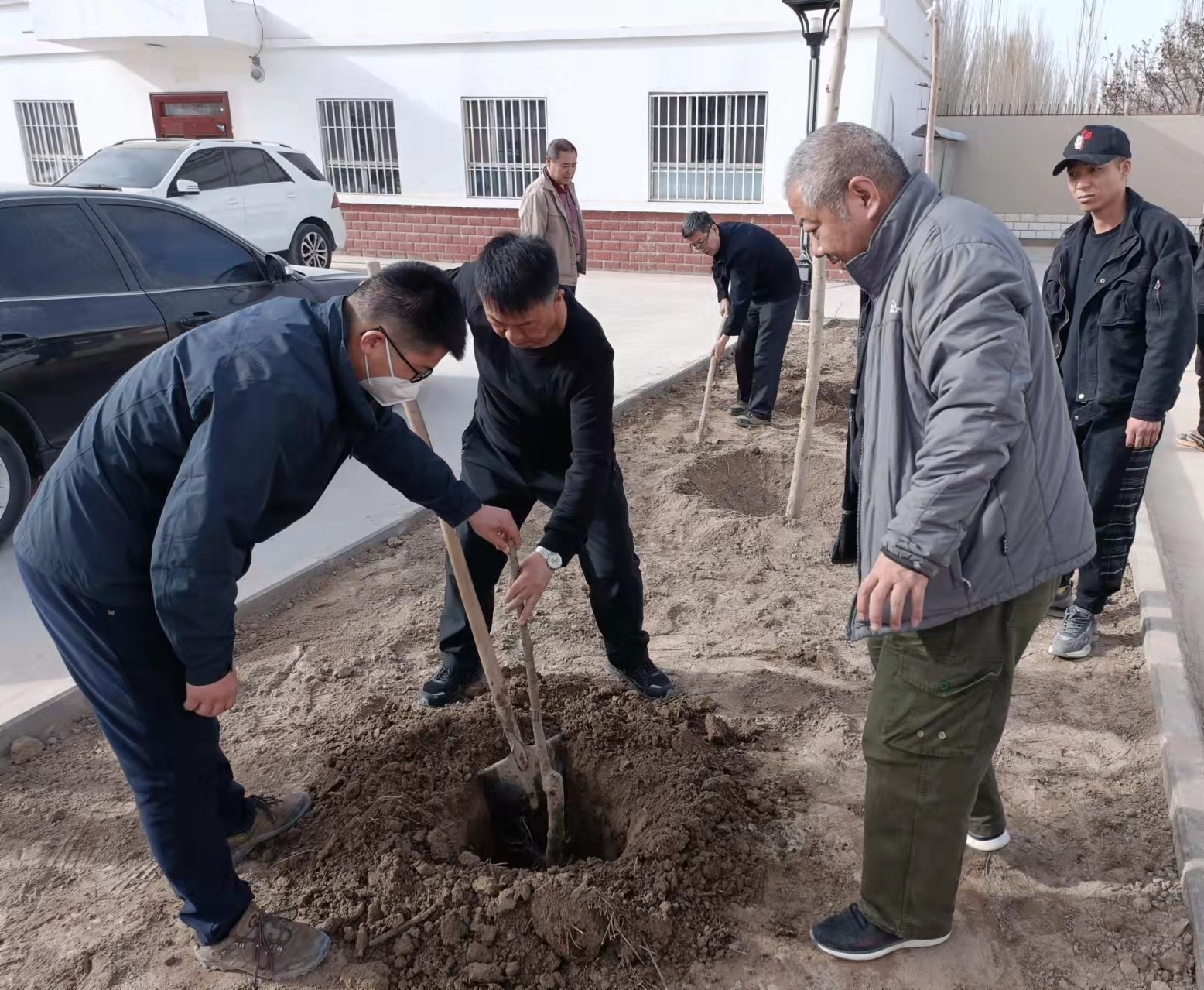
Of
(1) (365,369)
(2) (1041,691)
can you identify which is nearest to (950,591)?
(1) (365,369)

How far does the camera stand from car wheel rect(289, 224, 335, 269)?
39.4ft

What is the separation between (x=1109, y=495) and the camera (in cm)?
366

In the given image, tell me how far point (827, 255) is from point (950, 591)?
79cm

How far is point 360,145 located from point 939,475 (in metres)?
16.4

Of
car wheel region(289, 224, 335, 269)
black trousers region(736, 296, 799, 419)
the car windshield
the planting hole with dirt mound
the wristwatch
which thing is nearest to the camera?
the wristwatch

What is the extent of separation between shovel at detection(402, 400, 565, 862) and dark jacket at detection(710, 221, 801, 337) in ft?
14.1

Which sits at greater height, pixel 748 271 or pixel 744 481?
A: pixel 748 271

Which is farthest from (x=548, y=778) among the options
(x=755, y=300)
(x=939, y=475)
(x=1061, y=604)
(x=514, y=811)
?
(x=755, y=300)

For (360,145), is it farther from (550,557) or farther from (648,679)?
(550,557)

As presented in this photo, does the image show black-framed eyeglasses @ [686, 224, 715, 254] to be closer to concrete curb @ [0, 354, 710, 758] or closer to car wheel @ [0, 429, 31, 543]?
concrete curb @ [0, 354, 710, 758]

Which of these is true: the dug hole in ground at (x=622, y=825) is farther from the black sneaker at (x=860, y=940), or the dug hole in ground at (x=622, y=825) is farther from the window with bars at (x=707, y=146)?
the window with bars at (x=707, y=146)

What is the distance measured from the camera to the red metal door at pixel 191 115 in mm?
16797

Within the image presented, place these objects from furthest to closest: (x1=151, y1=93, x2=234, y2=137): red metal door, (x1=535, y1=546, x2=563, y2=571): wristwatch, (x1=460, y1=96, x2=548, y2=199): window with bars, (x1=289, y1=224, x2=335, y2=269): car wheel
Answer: (x1=151, y1=93, x2=234, y2=137): red metal door, (x1=460, y1=96, x2=548, y2=199): window with bars, (x1=289, y1=224, x2=335, y2=269): car wheel, (x1=535, y1=546, x2=563, y2=571): wristwatch

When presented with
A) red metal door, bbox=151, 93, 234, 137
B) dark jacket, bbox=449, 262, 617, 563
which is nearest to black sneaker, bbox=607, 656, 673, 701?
dark jacket, bbox=449, 262, 617, 563
